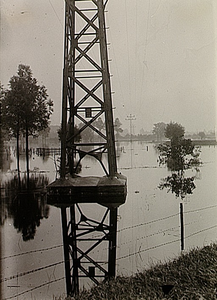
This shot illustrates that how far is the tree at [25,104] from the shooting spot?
16578 millimetres

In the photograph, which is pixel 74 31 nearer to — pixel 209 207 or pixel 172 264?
pixel 209 207

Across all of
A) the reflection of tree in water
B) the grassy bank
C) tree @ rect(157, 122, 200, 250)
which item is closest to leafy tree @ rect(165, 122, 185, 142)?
tree @ rect(157, 122, 200, 250)

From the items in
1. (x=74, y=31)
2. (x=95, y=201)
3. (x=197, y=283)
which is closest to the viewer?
(x=197, y=283)

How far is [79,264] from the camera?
6250 mm

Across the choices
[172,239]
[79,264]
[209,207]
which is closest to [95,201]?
[209,207]

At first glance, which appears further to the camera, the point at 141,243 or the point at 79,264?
the point at 141,243

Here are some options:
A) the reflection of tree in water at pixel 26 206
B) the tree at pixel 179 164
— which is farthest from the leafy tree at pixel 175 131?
the reflection of tree in water at pixel 26 206

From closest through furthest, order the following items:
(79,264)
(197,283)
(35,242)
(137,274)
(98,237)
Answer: (197,283), (137,274), (79,264), (35,242), (98,237)

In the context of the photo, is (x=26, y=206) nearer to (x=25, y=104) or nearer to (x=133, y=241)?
(x=133, y=241)

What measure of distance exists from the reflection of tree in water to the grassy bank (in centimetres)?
298

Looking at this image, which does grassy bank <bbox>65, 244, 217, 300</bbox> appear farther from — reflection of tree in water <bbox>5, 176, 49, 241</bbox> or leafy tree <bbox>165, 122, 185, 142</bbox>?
leafy tree <bbox>165, 122, 185, 142</bbox>

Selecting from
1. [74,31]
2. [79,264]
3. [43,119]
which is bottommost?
[79,264]

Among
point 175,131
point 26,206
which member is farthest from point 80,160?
point 175,131

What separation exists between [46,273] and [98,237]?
2.22m
